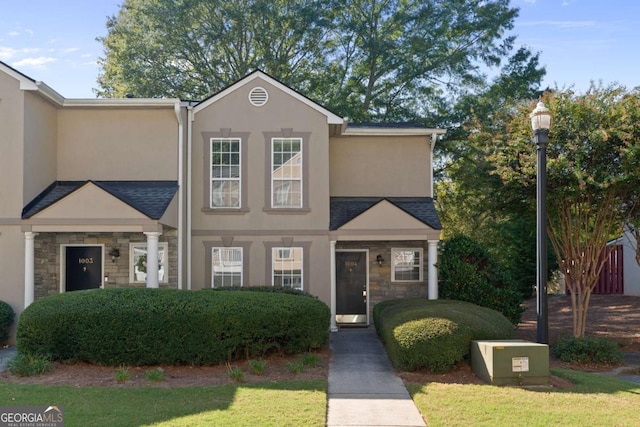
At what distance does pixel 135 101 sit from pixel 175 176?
2.18 meters

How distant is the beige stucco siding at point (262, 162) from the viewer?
16141mm

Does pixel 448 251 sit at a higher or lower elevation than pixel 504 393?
higher

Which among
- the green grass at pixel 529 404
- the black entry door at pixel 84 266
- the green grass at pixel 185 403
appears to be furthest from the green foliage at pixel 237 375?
the black entry door at pixel 84 266

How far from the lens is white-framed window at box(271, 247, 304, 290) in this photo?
16.1m

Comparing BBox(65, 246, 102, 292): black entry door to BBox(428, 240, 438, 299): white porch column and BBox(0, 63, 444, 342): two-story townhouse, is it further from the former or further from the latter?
BBox(428, 240, 438, 299): white porch column

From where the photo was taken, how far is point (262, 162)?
1617 cm

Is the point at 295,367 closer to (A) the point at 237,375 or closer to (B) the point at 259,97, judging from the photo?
(A) the point at 237,375

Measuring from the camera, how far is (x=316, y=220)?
16125 millimetres

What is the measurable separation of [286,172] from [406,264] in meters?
4.18

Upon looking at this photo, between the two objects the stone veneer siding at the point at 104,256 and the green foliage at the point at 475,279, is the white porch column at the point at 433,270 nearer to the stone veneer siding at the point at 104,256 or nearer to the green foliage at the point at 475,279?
the green foliage at the point at 475,279

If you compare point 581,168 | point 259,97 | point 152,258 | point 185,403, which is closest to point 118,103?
point 259,97

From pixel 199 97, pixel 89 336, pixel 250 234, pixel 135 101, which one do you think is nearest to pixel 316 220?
pixel 250 234

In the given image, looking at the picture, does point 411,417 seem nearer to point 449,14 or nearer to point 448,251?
point 448,251

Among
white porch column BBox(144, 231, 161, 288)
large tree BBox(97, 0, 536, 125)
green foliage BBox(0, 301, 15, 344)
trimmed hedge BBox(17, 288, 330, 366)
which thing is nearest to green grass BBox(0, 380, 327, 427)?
trimmed hedge BBox(17, 288, 330, 366)
